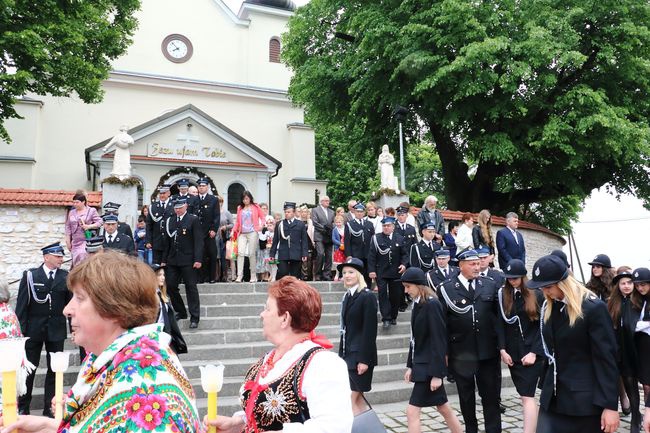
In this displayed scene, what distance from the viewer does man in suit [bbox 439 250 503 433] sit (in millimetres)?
5520

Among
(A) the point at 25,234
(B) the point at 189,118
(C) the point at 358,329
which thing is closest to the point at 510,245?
(C) the point at 358,329

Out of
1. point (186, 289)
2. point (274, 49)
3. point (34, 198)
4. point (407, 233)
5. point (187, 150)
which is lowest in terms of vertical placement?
point (186, 289)

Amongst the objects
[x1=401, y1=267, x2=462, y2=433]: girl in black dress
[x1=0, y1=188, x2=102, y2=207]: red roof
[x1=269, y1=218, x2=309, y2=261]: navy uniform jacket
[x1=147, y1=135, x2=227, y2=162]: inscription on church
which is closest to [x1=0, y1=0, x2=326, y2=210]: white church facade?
[x1=147, y1=135, x2=227, y2=162]: inscription on church

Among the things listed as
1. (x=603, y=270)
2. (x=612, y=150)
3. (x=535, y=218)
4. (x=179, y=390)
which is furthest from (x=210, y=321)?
(x=535, y=218)

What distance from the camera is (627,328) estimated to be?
5.78 meters

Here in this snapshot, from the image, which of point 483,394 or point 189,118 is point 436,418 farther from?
point 189,118

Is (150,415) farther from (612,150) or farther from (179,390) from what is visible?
(612,150)

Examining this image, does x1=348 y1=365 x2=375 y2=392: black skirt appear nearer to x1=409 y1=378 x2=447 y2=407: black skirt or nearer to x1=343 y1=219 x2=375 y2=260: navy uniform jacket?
x1=409 y1=378 x2=447 y2=407: black skirt

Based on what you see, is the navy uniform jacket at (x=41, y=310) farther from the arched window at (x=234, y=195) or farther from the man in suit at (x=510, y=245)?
the arched window at (x=234, y=195)

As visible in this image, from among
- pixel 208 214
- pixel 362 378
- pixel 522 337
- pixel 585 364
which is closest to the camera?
pixel 585 364

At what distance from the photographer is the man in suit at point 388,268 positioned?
9.67 metres

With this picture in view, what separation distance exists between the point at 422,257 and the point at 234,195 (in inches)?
623

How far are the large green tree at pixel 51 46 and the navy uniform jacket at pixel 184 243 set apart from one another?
789 cm

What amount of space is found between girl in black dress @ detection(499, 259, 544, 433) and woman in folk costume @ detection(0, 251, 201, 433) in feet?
14.5
